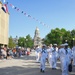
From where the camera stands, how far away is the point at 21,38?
161 meters

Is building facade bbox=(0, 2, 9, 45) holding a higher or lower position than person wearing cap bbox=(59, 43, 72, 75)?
higher

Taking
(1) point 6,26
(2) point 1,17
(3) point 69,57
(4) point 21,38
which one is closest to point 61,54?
(3) point 69,57

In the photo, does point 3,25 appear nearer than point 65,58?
No

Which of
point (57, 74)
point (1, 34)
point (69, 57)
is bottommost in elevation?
point (57, 74)

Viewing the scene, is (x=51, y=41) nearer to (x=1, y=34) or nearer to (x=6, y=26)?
(x=6, y=26)

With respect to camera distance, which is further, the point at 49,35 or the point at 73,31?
the point at 49,35

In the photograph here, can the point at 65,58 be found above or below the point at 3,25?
below

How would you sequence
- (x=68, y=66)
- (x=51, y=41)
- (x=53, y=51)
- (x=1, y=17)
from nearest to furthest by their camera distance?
(x=68, y=66) → (x=53, y=51) → (x=1, y=17) → (x=51, y=41)

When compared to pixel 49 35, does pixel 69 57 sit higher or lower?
lower

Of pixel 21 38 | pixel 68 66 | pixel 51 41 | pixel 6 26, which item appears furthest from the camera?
pixel 21 38

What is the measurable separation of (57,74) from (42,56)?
1.97 m

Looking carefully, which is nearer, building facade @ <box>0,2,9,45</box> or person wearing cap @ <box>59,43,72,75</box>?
person wearing cap @ <box>59,43,72,75</box>

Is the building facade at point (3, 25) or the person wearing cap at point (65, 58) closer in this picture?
the person wearing cap at point (65, 58)

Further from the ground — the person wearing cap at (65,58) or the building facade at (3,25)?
the building facade at (3,25)
